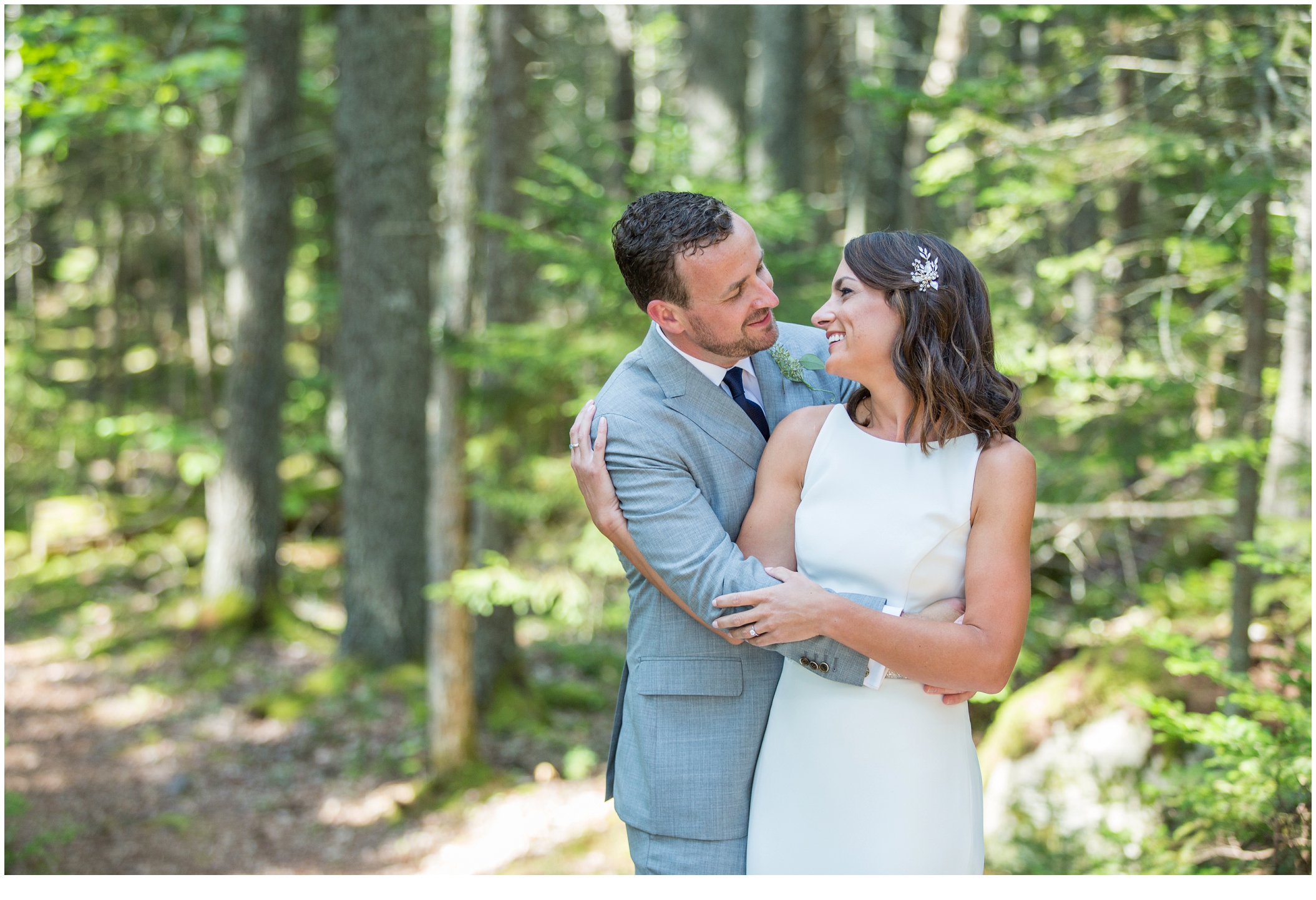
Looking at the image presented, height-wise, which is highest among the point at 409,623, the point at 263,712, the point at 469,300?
the point at 469,300

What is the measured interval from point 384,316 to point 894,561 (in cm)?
660

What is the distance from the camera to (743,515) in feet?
7.45

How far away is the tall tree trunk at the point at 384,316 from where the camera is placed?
302 inches

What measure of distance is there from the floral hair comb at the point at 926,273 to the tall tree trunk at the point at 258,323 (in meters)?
8.71

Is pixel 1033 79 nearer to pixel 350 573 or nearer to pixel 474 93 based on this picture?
pixel 474 93

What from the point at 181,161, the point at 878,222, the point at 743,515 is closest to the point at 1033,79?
the point at 743,515

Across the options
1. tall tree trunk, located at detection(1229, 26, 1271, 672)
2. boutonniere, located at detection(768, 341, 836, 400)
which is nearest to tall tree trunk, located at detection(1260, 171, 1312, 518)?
tall tree trunk, located at detection(1229, 26, 1271, 672)

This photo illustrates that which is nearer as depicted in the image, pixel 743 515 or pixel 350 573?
pixel 743 515

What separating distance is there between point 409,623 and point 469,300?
145 inches

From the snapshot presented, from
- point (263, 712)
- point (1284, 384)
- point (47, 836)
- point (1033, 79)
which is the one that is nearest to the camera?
point (1284, 384)

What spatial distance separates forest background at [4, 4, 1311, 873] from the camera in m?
4.26

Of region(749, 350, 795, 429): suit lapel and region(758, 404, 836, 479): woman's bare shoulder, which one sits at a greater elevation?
region(749, 350, 795, 429): suit lapel

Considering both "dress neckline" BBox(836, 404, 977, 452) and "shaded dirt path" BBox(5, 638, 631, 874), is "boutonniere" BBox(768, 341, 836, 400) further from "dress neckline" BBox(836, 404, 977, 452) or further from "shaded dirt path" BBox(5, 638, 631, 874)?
"shaded dirt path" BBox(5, 638, 631, 874)

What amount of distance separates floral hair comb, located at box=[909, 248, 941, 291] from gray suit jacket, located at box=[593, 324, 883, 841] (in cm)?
53
